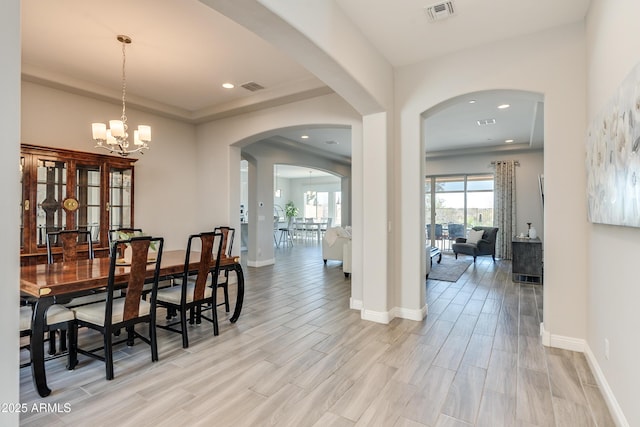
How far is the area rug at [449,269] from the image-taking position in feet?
20.1

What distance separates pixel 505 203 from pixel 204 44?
798 cm

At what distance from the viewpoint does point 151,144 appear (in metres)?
5.30

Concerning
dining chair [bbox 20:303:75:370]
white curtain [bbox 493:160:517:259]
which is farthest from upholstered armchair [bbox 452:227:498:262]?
dining chair [bbox 20:303:75:370]

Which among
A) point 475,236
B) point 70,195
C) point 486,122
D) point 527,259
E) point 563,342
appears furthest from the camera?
point 475,236

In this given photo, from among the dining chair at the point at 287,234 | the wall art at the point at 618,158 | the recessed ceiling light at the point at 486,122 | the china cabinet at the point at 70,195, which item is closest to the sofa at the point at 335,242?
the recessed ceiling light at the point at 486,122

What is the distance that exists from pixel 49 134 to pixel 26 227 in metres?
1.28

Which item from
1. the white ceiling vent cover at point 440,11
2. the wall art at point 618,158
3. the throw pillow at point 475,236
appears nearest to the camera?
the wall art at point 618,158

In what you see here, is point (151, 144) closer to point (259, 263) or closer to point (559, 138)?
point (259, 263)

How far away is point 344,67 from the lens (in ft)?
9.12

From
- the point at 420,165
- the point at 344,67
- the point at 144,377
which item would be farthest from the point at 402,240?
the point at 144,377

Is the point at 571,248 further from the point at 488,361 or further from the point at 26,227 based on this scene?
the point at 26,227

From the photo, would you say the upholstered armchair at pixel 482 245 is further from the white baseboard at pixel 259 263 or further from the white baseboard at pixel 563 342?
the white baseboard at pixel 563 342

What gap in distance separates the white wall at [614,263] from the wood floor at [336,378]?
12.1 inches

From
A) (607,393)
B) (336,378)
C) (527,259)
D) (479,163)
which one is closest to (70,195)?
(336,378)
